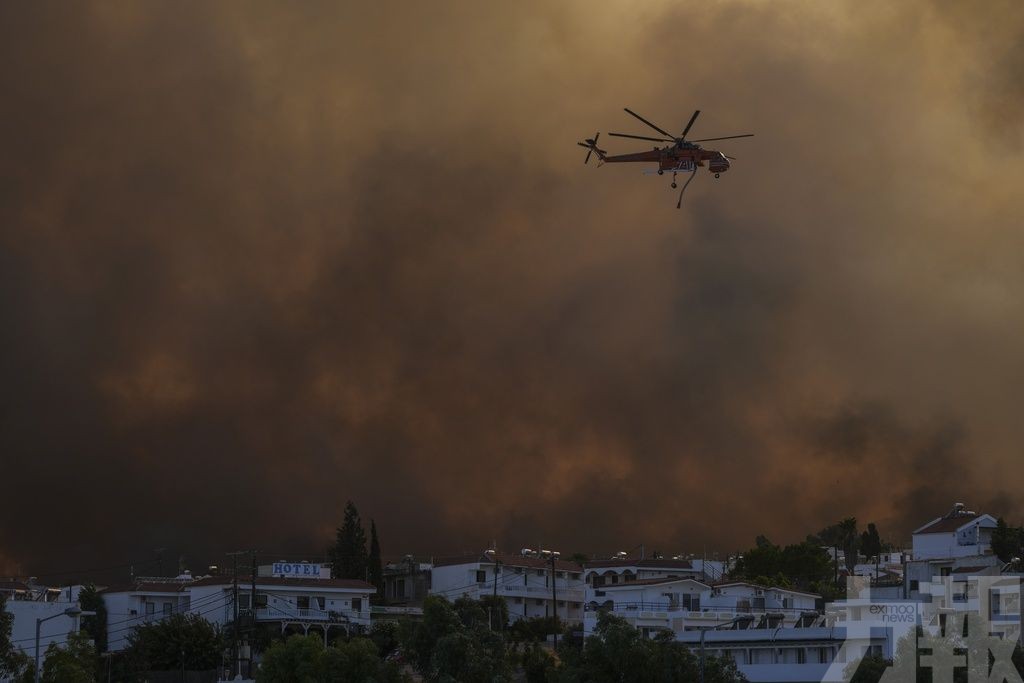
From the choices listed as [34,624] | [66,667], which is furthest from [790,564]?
A: [66,667]

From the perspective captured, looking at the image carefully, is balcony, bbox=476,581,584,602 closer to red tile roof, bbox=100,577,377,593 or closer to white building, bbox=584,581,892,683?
white building, bbox=584,581,892,683

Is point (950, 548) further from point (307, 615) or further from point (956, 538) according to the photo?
point (307, 615)

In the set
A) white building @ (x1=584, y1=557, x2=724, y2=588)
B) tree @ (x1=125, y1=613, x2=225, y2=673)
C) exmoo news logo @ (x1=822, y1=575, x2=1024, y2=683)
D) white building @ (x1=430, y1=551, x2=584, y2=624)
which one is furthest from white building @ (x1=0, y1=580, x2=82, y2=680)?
exmoo news logo @ (x1=822, y1=575, x2=1024, y2=683)

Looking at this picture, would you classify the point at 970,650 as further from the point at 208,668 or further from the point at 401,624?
the point at 208,668

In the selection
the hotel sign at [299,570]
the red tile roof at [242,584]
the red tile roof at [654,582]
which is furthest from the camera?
A: the hotel sign at [299,570]

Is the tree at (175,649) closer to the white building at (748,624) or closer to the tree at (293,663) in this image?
the tree at (293,663)

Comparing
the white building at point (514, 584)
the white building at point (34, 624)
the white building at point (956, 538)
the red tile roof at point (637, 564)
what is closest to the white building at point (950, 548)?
the white building at point (956, 538)
